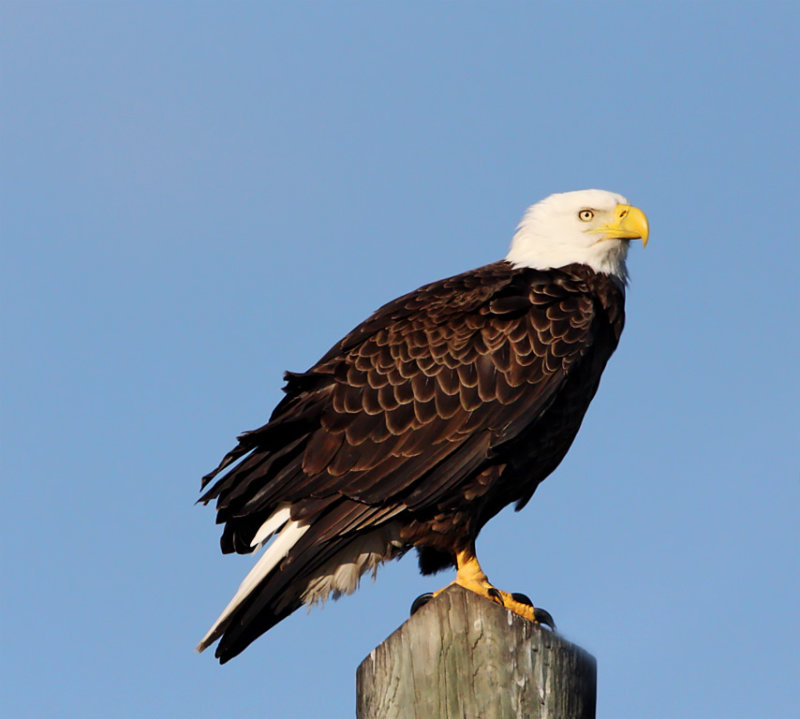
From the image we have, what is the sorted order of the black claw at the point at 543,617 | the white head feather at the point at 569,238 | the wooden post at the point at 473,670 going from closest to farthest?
the wooden post at the point at 473,670, the black claw at the point at 543,617, the white head feather at the point at 569,238

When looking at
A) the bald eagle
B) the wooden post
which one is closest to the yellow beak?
the bald eagle

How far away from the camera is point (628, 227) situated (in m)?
6.36

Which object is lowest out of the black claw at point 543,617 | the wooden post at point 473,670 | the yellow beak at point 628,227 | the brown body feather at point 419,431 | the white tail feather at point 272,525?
the wooden post at point 473,670

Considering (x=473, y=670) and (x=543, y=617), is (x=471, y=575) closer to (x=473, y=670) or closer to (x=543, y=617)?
(x=543, y=617)

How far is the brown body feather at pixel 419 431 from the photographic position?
529cm

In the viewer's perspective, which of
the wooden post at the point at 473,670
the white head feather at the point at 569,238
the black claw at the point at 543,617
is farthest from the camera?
the white head feather at the point at 569,238

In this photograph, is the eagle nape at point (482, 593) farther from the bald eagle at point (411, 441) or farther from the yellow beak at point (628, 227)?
the yellow beak at point (628, 227)

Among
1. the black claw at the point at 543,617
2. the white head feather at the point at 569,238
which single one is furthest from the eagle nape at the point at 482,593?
the white head feather at the point at 569,238

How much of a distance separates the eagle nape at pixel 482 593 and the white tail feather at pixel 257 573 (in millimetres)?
630

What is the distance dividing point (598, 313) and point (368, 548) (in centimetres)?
164

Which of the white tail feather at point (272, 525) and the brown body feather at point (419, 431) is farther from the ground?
the brown body feather at point (419, 431)

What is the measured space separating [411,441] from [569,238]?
1675mm

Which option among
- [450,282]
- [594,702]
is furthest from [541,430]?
[594,702]

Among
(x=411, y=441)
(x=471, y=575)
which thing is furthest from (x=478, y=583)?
(x=411, y=441)
